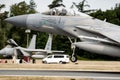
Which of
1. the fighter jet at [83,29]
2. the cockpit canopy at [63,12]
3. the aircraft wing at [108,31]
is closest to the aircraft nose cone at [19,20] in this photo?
the fighter jet at [83,29]

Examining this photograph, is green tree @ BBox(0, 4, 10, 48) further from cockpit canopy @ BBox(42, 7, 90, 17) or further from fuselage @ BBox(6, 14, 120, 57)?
cockpit canopy @ BBox(42, 7, 90, 17)

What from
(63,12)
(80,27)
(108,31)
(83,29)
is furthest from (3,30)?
(108,31)

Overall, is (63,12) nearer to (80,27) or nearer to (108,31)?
(80,27)

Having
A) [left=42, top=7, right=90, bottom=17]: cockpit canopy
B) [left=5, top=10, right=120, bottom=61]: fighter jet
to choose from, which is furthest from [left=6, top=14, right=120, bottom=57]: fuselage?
[left=42, top=7, right=90, bottom=17]: cockpit canopy

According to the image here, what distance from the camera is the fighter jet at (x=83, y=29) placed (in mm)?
18734

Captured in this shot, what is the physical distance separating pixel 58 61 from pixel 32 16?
32.7 metres

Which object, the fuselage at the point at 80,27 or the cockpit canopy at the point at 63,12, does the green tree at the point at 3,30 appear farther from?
the cockpit canopy at the point at 63,12

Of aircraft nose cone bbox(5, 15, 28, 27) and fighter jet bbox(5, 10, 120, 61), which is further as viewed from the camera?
aircraft nose cone bbox(5, 15, 28, 27)

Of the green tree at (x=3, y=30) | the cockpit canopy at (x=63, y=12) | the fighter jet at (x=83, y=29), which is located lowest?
the green tree at (x=3, y=30)

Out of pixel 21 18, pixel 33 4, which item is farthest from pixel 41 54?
pixel 33 4

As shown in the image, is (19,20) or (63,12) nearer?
(63,12)

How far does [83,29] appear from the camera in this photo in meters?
20.6

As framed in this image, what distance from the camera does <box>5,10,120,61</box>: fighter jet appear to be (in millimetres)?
18734

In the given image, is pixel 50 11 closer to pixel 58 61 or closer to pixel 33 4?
pixel 58 61
